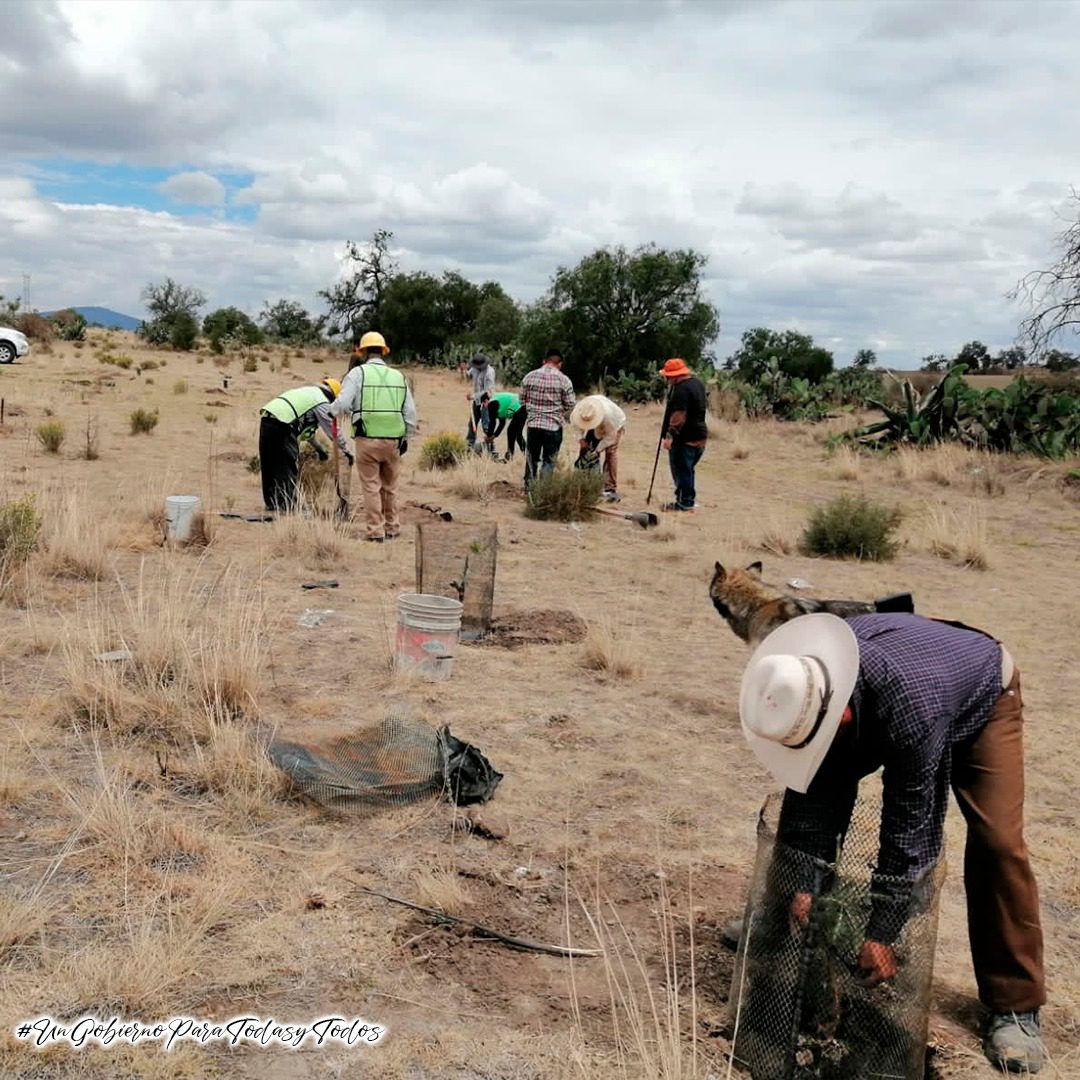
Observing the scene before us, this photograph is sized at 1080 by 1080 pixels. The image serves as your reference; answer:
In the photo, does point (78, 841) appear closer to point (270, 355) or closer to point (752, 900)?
point (752, 900)

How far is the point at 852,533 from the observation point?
11453mm

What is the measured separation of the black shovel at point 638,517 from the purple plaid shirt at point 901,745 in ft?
29.4

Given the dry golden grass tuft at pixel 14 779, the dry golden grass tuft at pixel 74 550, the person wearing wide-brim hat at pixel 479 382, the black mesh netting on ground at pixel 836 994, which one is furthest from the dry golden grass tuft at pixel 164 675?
the person wearing wide-brim hat at pixel 479 382

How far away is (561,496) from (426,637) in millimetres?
6088

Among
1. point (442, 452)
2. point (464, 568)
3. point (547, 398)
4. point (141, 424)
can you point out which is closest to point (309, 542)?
point (464, 568)

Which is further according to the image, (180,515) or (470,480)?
(470,480)

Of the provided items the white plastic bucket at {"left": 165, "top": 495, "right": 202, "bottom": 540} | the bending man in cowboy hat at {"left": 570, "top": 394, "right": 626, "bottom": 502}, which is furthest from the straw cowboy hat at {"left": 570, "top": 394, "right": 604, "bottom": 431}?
the white plastic bucket at {"left": 165, "top": 495, "right": 202, "bottom": 540}

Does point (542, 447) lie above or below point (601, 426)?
below

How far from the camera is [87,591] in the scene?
7871 millimetres

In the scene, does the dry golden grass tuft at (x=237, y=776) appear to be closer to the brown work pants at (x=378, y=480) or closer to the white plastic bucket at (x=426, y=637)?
the white plastic bucket at (x=426, y=637)

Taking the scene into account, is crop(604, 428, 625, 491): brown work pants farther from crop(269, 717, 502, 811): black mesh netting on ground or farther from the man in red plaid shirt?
crop(269, 717, 502, 811): black mesh netting on ground

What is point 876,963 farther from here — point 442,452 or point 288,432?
point 442,452

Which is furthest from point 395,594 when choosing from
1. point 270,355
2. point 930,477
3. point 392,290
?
point 392,290

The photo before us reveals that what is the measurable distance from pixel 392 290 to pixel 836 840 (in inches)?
2008
